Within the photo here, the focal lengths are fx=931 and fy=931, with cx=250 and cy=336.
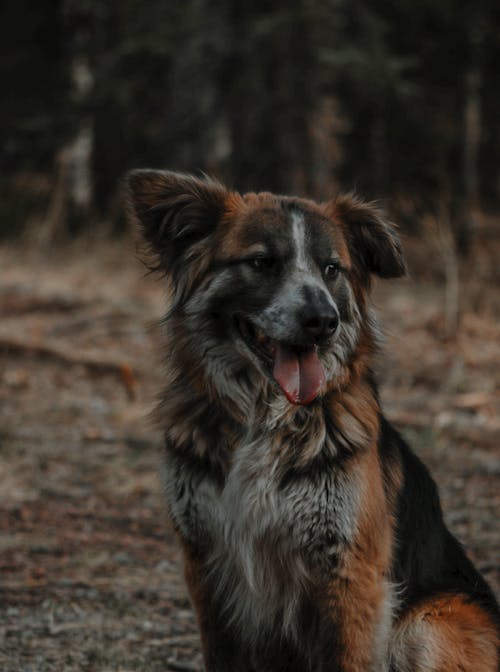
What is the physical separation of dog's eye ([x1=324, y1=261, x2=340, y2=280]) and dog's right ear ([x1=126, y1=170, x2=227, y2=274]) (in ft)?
1.63

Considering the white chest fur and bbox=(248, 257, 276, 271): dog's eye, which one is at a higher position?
bbox=(248, 257, 276, 271): dog's eye

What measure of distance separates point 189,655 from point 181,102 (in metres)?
10.9

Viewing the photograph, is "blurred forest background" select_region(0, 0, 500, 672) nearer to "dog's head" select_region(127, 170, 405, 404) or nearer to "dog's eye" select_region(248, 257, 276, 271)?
"dog's head" select_region(127, 170, 405, 404)

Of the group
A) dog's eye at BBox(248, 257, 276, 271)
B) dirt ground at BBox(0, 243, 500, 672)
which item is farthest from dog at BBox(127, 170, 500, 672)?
dirt ground at BBox(0, 243, 500, 672)

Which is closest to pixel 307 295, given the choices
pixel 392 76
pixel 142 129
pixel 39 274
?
pixel 39 274

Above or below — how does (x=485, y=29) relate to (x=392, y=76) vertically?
above

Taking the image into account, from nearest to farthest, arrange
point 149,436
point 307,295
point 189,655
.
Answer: point 307,295 → point 189,655 → point 149,436

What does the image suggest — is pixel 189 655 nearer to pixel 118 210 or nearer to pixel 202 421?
pixel 202 421

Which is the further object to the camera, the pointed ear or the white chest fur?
the pointed ear

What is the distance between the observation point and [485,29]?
1875cm

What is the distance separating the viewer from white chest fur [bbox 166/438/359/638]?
3.46 metres

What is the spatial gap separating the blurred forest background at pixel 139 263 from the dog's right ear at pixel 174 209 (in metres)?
0.93

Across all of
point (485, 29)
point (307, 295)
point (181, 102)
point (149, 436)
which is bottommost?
point (149, 436)

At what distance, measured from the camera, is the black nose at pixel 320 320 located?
343cm
